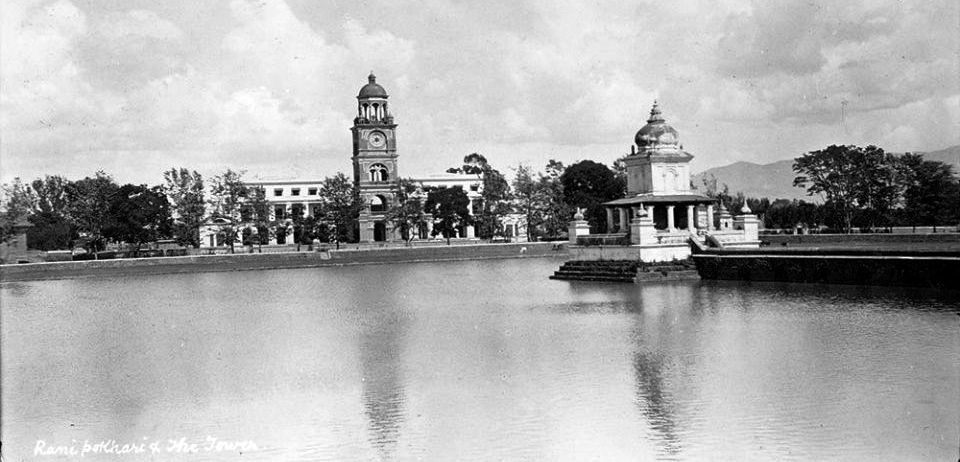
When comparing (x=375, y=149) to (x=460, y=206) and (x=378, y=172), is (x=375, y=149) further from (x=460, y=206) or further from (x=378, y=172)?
(x=460, y=206)

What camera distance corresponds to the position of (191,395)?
16.7 m

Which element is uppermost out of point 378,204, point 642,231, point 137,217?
point 378,204

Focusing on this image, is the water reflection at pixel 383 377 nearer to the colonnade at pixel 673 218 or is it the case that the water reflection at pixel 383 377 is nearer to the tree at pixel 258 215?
the colonnade at pixel 673 218

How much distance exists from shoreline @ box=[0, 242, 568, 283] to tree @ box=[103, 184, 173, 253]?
11.5 meters

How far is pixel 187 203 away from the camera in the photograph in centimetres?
7256

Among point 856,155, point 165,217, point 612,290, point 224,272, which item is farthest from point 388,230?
point 612,290

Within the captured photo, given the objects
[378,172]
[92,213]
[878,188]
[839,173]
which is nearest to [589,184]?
[378,172]

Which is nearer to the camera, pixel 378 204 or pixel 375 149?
pixel 375 149

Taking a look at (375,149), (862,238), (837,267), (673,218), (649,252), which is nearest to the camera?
(837,267)

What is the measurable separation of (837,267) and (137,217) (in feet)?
177

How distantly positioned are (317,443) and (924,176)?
2282 inches

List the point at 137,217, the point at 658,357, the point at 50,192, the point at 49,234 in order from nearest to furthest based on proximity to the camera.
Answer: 1. the point at 658,357
2. the point at 137,217
3. the point at 49,234
4. the point at 50,192

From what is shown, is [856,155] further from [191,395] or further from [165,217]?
[191,395]

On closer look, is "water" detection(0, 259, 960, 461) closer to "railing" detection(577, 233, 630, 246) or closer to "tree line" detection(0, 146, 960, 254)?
"railing" detection(577, 233, 630, 246)
